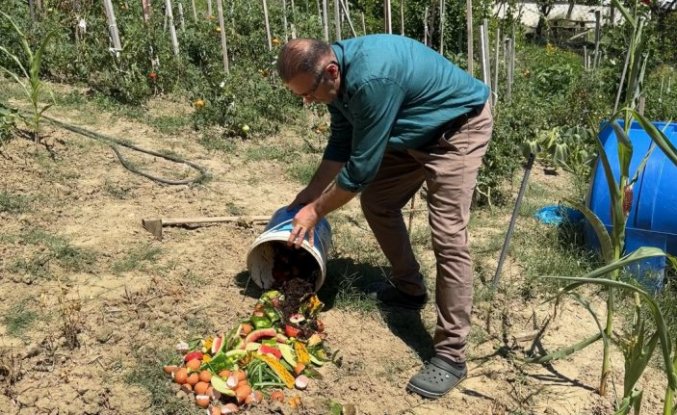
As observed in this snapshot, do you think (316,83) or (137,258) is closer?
(316,83)

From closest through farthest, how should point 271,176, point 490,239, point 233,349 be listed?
point 233,349 → point 490,239 → point 271,176

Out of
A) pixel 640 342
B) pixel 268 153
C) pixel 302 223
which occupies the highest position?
pixel 302 223

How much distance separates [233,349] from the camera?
3.00m

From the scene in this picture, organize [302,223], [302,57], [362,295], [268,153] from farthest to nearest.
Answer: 1. [268,153]
2. [362,295]
3. [302,223]
4. [302,57]

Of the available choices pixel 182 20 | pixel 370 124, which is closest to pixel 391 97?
pixel 370 124

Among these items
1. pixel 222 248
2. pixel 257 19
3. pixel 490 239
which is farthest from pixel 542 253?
pixel 257 19

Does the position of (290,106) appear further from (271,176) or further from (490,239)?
(490,239)

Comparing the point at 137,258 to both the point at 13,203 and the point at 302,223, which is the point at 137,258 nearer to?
the point at 13,203

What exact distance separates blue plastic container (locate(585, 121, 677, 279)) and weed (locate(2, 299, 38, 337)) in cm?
293

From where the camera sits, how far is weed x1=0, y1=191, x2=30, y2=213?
410 cm

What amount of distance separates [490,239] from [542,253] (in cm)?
36

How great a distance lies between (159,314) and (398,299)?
3.90 ft

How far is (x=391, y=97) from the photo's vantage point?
8.57ft

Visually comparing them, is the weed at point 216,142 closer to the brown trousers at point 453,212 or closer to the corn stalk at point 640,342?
the brown trousers at point 453,212
